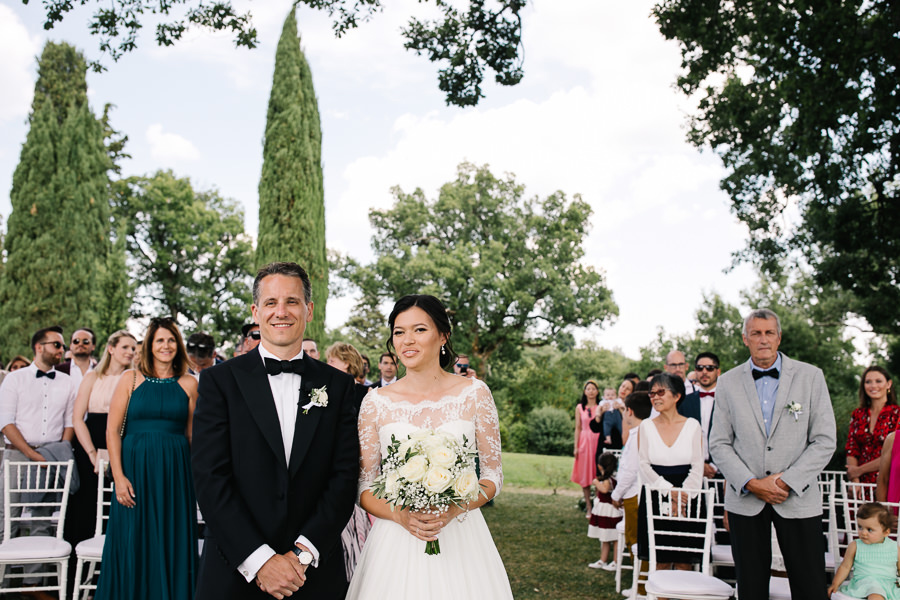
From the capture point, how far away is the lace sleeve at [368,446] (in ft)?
10.2

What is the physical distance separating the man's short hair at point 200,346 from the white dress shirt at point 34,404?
1.12 m

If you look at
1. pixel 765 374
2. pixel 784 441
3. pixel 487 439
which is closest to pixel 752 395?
pixel 765 374

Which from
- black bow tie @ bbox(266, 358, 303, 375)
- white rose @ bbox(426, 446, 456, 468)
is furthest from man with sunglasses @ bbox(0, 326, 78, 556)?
white rose @ bbox(426, 446, 456, 468)

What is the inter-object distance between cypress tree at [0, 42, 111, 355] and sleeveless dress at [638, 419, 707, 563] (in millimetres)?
18428

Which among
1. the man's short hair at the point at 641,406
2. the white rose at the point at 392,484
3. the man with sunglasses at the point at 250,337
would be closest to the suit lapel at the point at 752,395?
the man's short hair at the point at 641,406

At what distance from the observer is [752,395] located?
448 centimetres

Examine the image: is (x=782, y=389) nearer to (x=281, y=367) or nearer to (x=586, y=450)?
(x=281, y=367)

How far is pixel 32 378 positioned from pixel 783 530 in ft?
20.5

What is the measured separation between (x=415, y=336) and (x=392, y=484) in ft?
2.33

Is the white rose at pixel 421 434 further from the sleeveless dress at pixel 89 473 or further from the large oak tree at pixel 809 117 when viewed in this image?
the large oak tree at pixel 809 117

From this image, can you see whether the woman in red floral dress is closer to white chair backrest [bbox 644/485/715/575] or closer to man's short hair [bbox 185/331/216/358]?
white chair backrest [bbox 644/485/715/575]

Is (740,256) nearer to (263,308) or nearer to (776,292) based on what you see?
(263,308)

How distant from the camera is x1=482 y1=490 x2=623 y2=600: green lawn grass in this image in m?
6.91

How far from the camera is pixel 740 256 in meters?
13.7
